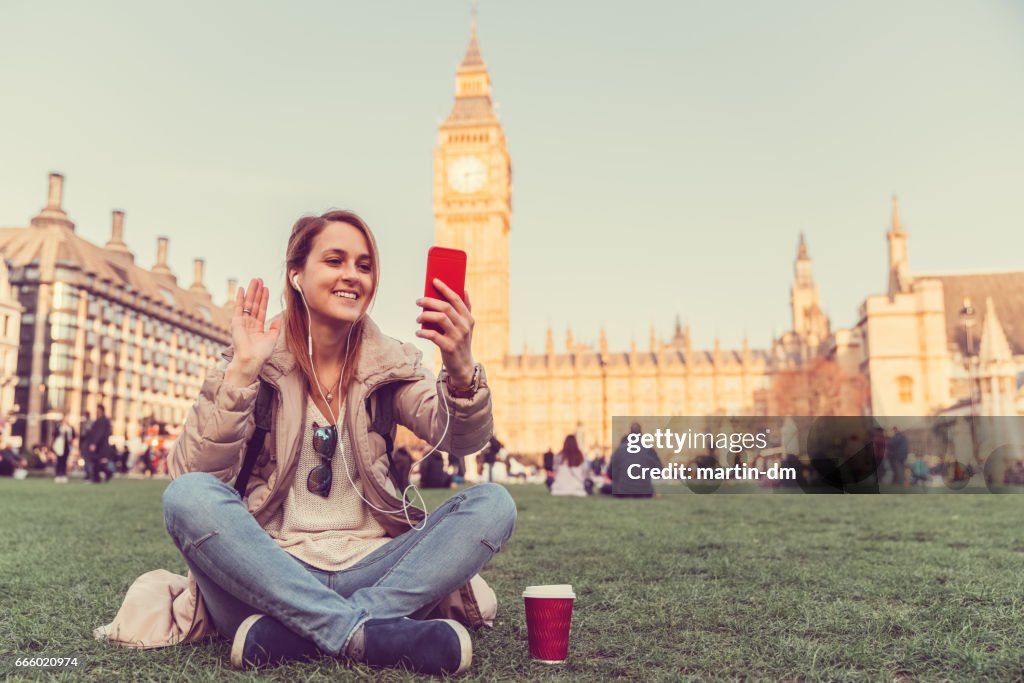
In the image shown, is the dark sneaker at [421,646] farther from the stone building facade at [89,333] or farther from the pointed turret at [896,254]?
the pointed turret at [896,254]

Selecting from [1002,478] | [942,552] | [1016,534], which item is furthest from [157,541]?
[1002,478]

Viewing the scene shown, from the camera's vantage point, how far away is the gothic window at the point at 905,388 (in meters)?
48.3

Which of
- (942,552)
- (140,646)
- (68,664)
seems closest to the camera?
(68,664)

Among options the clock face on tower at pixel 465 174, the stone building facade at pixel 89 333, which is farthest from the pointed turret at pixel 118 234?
the clock face on tower at pixel 465 174

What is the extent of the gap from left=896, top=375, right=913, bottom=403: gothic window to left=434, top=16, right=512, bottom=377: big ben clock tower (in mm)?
33975

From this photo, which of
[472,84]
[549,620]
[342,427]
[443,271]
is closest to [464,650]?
[549,620]

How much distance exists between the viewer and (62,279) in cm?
4825

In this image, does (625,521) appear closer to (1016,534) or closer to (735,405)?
(1016,534)

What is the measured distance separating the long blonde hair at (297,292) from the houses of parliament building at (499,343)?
23049 millimetres

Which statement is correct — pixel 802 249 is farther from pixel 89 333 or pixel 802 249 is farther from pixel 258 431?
pixel 258 431

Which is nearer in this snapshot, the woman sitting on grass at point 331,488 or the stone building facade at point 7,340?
the woman sitting on grass at point 331,488

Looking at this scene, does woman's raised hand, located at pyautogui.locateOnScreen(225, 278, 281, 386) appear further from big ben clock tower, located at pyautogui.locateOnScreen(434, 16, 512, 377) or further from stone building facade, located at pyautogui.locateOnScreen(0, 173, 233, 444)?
big ben clock tower, located at pyautogui.locateOnScreen(434, 16, 512, 377)

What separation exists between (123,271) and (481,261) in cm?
2872

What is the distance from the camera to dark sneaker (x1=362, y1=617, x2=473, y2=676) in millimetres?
2350
